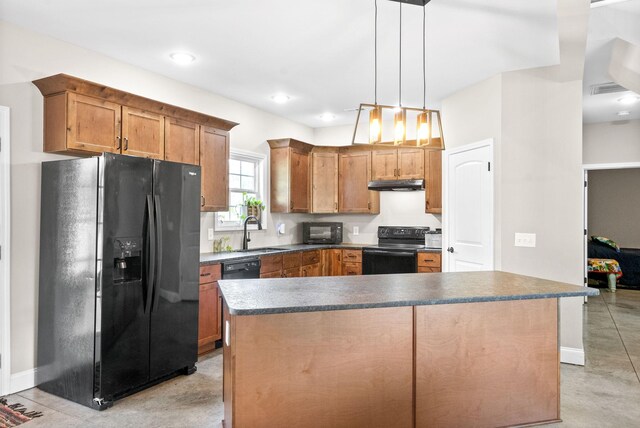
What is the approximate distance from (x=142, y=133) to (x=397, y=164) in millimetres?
3448

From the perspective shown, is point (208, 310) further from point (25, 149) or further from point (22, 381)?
point (25, 149)

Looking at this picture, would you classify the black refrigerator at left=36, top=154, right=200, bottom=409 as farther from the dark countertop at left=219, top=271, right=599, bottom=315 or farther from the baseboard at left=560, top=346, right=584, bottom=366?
the baseboard at left=560, top=346, right=584, bottom=366

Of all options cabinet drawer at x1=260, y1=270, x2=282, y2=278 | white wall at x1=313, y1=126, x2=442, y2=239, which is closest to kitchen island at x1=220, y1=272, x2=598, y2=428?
cabinet drawer at x1=260, y1=270, x2=282, y2=278

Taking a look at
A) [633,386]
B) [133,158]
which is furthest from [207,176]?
[633,386]

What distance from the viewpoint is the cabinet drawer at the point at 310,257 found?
18.0 ft

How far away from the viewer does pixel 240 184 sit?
5301 mm

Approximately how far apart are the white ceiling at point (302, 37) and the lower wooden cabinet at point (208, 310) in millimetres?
1947

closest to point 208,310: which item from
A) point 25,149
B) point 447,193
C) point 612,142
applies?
point 25,149

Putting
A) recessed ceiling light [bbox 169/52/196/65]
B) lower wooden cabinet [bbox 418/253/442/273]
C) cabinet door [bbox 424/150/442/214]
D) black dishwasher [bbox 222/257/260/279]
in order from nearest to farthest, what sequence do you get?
recessed ceiling light [bbox 169/52/196/65]
black dishwasher [bbox 222/257/260/279]
lower wooden cabinet [bbox 418/253/442/273]
cabinet door [bbox 424/150/442/214]

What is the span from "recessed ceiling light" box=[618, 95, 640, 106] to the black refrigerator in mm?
5240

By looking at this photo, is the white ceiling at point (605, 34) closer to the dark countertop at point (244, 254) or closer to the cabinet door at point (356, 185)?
the dark countertop at point (244, 254)

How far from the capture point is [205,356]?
156 inches

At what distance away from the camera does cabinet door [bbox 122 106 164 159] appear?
3510 millimetres

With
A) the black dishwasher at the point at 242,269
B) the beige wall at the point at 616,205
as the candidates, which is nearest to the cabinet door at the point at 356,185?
the black dishwasher at the point at 242,269
